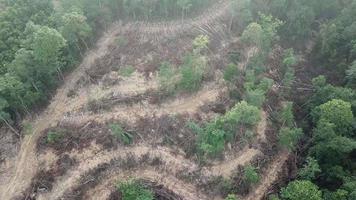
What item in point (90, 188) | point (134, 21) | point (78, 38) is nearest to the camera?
point (90, 188)

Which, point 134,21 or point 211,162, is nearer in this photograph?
point 211,162

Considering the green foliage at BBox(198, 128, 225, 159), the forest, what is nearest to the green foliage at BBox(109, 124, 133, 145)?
the forest

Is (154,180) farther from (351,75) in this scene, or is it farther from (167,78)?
(351,75)

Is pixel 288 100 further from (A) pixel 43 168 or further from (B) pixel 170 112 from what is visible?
(A) pixel 43 168

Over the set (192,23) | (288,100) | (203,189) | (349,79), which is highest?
(192,23)

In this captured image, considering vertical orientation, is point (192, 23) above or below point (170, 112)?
above

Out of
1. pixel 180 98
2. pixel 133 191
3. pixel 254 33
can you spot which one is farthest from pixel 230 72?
pixel 133 191

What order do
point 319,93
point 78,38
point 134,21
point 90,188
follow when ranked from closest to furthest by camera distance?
point 90,188 < point 319,93 < point 78,38 < point 134,21

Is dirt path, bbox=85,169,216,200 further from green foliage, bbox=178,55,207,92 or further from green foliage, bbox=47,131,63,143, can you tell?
green foliage, bbox=178,55,207,92

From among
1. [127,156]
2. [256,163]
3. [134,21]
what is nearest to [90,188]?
[127,156]
